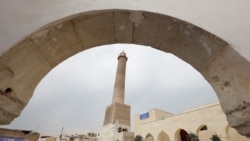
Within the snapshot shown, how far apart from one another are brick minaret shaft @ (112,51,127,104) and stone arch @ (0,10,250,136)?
23.5 meters

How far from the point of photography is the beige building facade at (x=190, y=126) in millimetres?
13688

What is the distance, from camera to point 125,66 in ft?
97.9

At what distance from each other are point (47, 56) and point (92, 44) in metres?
0.48

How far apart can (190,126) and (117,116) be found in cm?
1026

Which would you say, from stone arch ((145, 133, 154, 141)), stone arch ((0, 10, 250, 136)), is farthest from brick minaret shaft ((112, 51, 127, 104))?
stone arch ((0, 10, 250, 136))

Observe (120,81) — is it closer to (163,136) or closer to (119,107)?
(119,107)

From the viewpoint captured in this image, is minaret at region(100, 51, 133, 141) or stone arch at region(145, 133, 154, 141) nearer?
stone arch at region(145, 133, 154, 141)

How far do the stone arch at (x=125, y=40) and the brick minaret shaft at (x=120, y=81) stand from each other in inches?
925

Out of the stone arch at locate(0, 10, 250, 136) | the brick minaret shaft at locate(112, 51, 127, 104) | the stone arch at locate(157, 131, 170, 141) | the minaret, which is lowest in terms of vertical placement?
the stone arch at locate(0, 10, 250, 136)

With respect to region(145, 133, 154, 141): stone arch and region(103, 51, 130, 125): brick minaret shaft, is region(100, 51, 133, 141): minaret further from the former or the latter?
region(145, 133, 154, 141): stone arch

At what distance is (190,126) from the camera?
15.7 m

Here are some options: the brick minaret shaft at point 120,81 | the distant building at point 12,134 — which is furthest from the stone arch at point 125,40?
the brick minaret shaft at point 120,81

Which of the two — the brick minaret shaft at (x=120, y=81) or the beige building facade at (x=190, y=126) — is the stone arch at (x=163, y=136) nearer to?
the beige building facade at (x=190, y=126)

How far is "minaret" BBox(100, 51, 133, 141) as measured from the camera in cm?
2186
